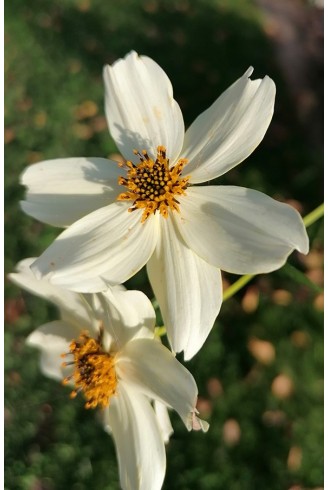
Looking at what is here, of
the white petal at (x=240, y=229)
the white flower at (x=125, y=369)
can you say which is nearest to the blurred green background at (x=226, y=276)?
the white petal at (x=240, y=229)

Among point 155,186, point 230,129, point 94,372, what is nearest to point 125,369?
point 94,372

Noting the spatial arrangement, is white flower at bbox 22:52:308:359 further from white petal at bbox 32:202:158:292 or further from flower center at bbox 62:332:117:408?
flower center at bbox 62:332:117:408

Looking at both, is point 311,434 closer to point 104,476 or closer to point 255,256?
point 104,476

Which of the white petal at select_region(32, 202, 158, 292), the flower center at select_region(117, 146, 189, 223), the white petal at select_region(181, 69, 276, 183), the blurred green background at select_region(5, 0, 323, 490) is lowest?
the blurred green background at select_region(5, 0, 323, 490)

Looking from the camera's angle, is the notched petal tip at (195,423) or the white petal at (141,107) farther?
the white petal at (141,107)

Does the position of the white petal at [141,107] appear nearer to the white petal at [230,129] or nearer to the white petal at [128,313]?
the white petal at [230,129]

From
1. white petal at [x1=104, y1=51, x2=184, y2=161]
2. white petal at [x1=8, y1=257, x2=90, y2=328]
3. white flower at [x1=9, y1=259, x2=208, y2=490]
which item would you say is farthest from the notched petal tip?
white petal at [x1=104, y1=51, x2=184, y2=161]

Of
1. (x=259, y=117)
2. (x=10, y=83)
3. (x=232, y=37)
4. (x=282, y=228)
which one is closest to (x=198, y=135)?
(x=259, y=117)
